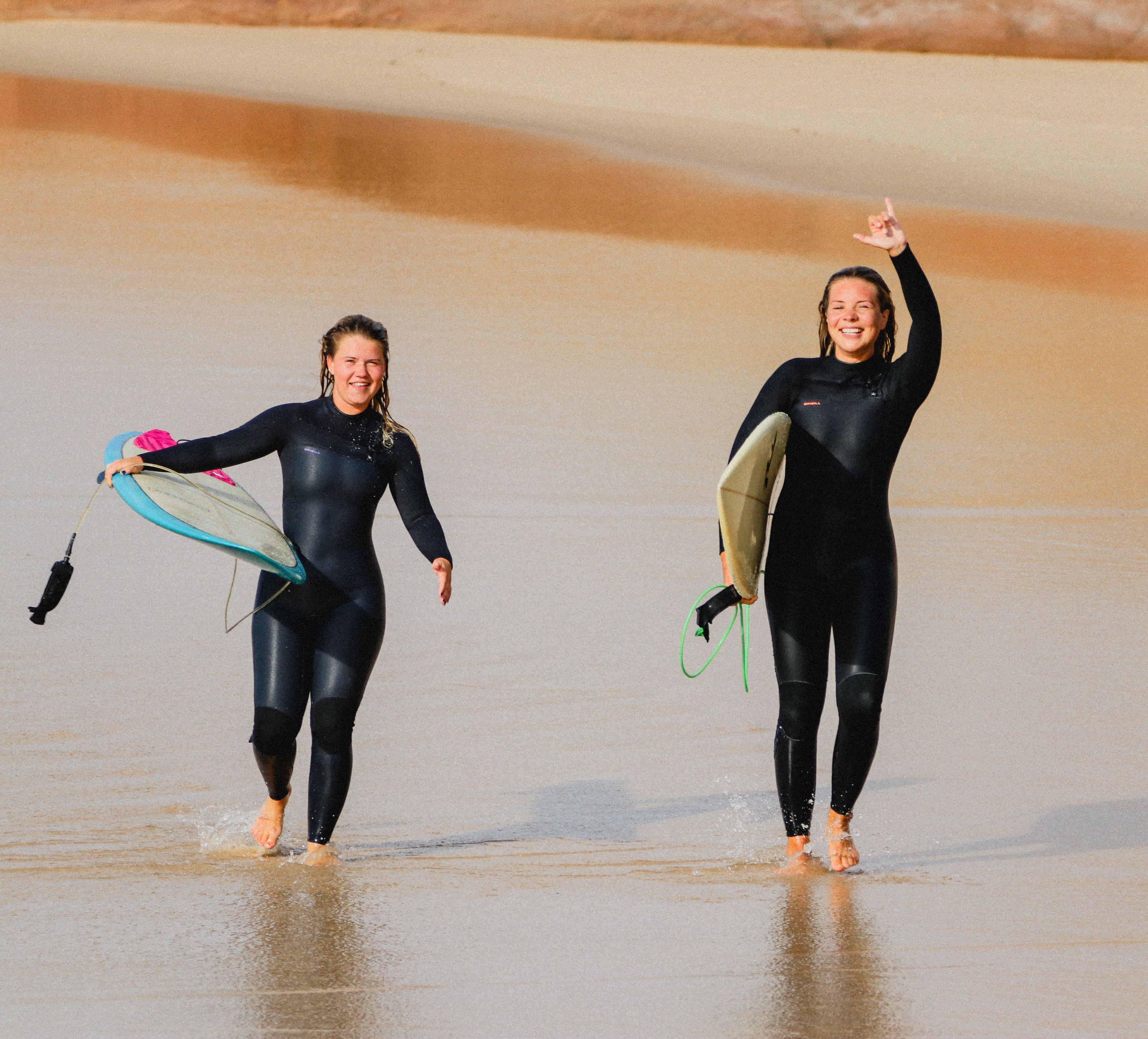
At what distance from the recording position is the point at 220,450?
491cm

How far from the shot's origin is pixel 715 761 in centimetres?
565

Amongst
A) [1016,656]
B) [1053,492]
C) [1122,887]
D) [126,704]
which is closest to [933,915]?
[1122,887]

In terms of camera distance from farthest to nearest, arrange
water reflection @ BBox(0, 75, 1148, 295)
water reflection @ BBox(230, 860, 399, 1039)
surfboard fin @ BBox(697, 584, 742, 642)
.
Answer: water reflection @ BBox(0, 75, 1148, 295)
surfboard fin @ BBox(697, 584, 742, 642)
water reflection @ BBox(230, 860, 399, 1039)

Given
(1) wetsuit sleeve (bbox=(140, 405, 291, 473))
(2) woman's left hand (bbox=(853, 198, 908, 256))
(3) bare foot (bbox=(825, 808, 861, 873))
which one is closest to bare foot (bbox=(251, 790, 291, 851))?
(1) wetsuit sleeve (bbox=(140, 405, 291, 473))

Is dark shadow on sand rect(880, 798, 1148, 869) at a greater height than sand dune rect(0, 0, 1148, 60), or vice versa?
sand dune rect(0, 0, 1148, 60)

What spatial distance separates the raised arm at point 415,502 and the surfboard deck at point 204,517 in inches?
12.8

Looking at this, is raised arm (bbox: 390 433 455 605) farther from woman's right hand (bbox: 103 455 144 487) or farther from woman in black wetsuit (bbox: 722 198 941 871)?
woman in black wetsuit (bbox: 722 198 941 871)

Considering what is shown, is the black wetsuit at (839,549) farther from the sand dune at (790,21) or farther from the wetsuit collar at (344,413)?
the sand dune at (790,21)

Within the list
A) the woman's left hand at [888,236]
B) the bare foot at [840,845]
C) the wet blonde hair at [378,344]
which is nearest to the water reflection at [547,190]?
the woman's left hand at [888,236]

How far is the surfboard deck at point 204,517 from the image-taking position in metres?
4.72

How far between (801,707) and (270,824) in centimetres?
146

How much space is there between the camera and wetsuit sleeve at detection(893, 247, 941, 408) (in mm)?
4840

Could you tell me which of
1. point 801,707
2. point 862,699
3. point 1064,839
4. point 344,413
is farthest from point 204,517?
point 1064,839

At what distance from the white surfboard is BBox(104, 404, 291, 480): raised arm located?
1224 millimetres
